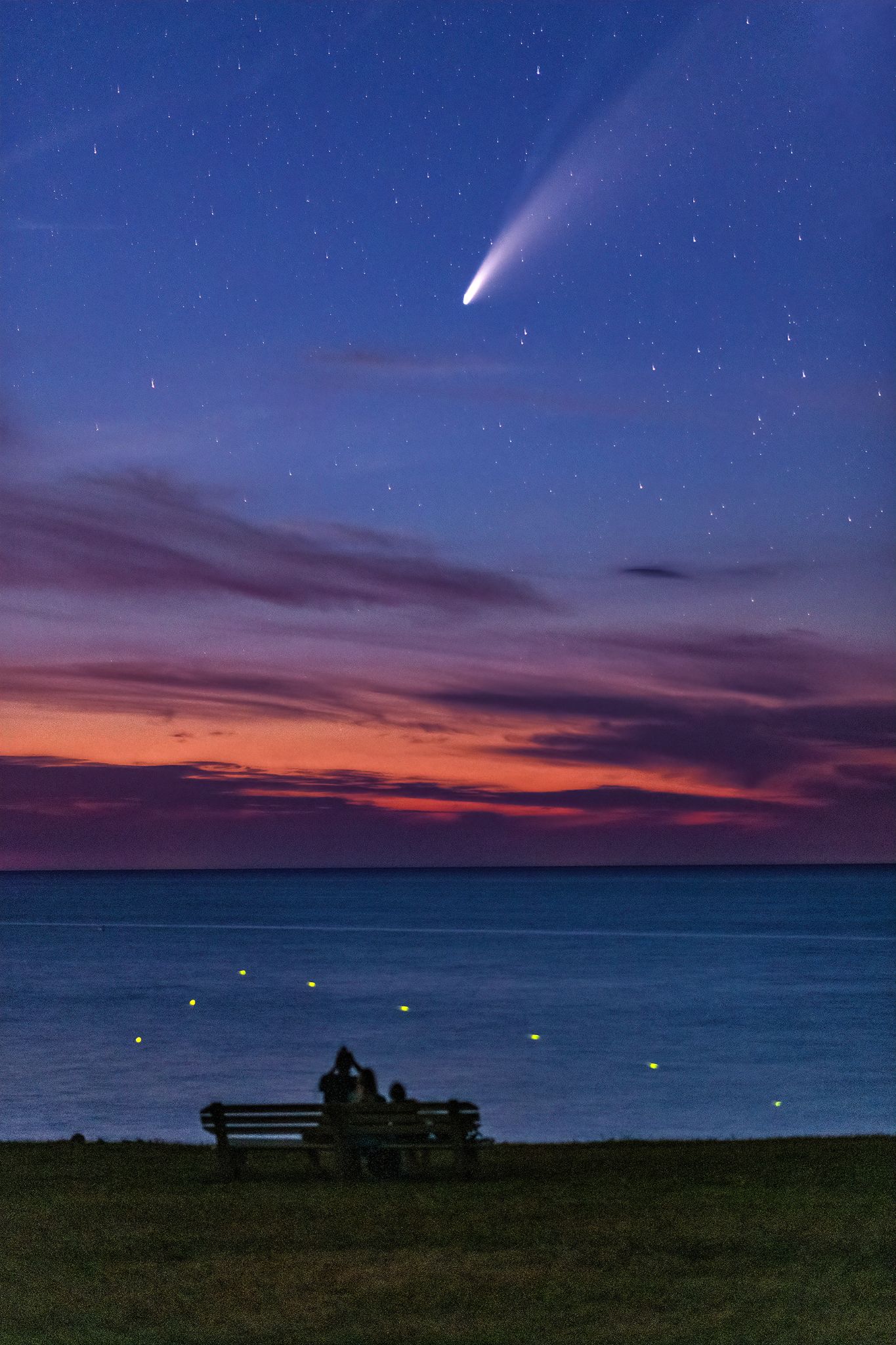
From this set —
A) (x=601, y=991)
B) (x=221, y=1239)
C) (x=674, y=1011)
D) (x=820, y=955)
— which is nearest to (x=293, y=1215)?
(x=221, y=1239)

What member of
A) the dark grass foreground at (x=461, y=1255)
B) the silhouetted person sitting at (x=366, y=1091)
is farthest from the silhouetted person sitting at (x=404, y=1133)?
the silhouetted person sitting at (x=366, y=1091)

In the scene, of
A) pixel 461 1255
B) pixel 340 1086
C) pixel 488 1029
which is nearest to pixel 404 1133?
pixel 340 1086

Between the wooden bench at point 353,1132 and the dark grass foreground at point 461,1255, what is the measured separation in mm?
336

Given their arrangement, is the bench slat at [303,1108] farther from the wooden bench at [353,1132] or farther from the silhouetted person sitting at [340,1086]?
the silhouetted person sitting at [340,1086]

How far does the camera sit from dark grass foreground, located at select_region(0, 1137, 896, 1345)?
30.4 feet

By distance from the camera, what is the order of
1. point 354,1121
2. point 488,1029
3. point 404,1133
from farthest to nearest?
1. point 488,1029
2. point 354,1121
3. point 404,1133

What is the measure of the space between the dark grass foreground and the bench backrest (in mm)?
523

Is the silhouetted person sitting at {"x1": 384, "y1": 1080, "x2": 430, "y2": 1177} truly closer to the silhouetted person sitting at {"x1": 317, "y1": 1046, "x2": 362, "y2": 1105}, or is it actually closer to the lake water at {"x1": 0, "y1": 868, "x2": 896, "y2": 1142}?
the silhouetted person sitting at {"x1": 317, "y1": 1046, "x2": 362, "y2": 1105}

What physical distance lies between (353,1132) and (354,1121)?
0.35 feet

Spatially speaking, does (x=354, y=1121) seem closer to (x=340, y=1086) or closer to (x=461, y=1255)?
(x=340, y=1086)

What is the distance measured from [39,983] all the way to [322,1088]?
250 ft

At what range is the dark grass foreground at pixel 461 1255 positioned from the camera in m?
9.26

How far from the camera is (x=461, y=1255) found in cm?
1115

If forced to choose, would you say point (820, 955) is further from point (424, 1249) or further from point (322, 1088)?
point (424, 1249)
